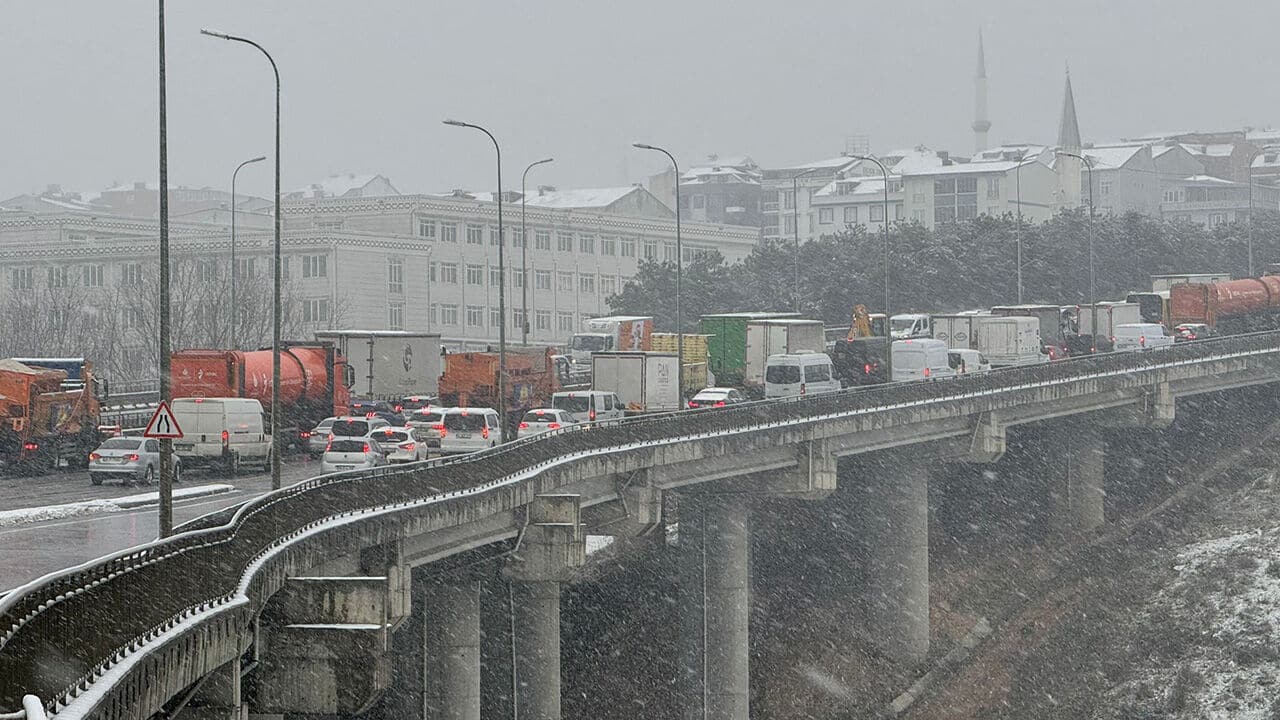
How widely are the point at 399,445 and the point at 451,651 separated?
11.9 metres

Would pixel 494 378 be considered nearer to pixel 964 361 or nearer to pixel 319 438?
pixel 319 438

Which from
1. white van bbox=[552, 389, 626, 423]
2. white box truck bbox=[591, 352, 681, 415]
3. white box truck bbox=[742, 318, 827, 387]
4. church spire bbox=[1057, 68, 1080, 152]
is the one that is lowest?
white van bbox=[552, 389, 626, 423]

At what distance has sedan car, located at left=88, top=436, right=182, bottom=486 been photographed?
41.2 metres

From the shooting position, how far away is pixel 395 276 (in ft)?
356

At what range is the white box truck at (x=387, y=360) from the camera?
60062mm

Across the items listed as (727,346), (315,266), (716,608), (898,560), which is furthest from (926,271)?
(716,608)

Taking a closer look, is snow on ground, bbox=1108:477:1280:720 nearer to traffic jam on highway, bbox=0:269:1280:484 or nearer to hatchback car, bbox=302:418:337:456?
traffic jam on highway, bbox=0:269:1280:484

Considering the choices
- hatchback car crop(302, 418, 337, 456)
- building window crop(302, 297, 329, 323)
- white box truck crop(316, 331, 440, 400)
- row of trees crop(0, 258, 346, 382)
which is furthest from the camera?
building window crop(302, 297, 329, 323)

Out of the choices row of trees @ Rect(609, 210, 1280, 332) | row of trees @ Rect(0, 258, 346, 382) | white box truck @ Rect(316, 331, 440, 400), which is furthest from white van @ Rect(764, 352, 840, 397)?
row of trees @ Rect(609, 210, 1280, 332)

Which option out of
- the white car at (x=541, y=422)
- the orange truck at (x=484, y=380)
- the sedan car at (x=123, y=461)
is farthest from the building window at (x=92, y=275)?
the sedan car at (x=123, y=461)

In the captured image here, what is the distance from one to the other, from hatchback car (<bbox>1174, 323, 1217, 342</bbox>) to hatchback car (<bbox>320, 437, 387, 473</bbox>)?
158 ft

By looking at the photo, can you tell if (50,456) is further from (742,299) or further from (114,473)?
(742,299)

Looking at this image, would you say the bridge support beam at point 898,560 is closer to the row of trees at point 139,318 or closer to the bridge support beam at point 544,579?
the bridge support beam at point 544,579

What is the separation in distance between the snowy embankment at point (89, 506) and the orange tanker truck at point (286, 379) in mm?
9167
